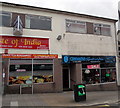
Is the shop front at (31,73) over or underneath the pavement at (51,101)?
over

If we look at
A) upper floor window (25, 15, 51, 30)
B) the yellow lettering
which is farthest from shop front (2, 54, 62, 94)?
upper floor window (25, 15, 51, 30)

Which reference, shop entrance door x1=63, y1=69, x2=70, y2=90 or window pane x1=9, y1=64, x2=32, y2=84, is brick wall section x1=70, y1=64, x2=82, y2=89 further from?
window pane x1=9, y1=64, x2=32, y2=84

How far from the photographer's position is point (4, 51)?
10.6 meters

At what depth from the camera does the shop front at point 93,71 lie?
12.7m

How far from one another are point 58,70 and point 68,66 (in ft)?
6.08

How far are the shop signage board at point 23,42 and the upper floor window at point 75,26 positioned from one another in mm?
2602

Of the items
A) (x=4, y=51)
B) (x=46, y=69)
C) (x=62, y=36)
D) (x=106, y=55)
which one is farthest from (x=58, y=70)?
(x=106, y=55)

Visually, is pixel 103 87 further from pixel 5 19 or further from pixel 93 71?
pixel 5 19

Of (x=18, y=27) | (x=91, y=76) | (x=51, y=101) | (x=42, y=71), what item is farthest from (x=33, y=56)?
(x=91, y=76)

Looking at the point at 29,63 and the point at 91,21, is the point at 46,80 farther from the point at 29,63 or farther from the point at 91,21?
the point at 91,21

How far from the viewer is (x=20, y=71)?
35.9 ft

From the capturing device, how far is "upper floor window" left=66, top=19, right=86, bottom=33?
13062mm

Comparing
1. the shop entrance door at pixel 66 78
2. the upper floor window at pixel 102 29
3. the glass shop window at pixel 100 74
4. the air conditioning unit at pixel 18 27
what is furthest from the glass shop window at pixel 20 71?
the upper floor window at pixel 102 29

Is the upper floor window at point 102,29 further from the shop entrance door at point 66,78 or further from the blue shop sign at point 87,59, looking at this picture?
the shop entrance door at point 66,78
